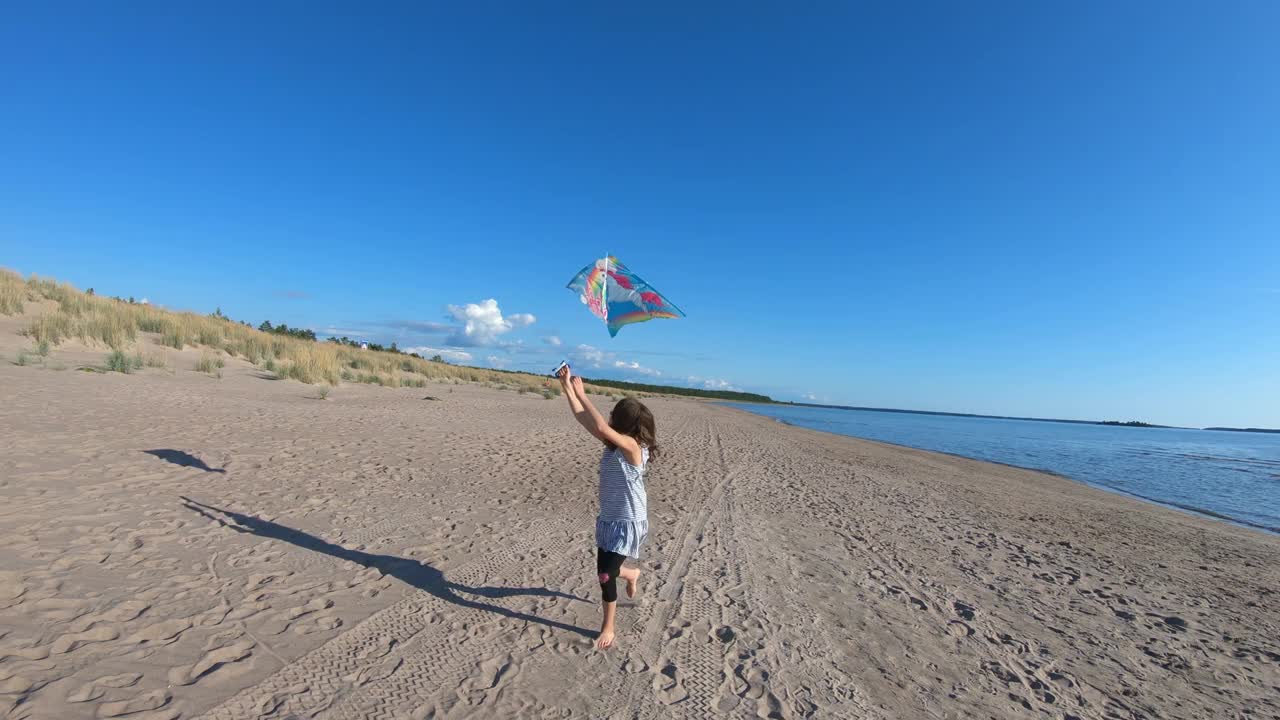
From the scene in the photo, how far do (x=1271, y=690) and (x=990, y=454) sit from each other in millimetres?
23561

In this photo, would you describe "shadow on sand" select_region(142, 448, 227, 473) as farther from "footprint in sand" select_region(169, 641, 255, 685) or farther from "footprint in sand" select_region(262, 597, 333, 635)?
"footprint in sand" select_region(169, 641, 255, 685)

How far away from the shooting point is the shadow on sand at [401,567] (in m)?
4.33

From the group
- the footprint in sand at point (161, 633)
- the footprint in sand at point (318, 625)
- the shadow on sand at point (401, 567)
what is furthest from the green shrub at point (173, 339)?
the footprint in sand at point (318, 625)

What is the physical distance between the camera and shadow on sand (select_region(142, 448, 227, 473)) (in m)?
7.19

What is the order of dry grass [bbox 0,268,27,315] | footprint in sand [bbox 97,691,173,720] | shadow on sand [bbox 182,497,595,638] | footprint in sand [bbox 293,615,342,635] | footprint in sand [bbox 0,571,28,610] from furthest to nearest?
dry grass [bbox 0,268,27,315] < shadow on sand [bbox 182,497,595,638] < footprint in sand [bbox 293,615,342,635] < footprint in sand [bbox 0,571,28,610] < footprint in sand [bbox 97,691,173,720]

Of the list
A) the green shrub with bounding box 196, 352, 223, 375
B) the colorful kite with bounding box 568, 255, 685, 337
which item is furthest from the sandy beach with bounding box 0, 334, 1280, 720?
the green shrub with bounding box 196, 352, 223, 375

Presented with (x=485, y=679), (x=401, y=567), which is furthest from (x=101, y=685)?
(x=401, y=567)

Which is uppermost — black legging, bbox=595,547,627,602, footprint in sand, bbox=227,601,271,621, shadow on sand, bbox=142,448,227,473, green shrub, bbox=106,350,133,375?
green shrub, bbox=106,350,133,375

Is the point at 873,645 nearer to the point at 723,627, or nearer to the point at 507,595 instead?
the point at 723,627

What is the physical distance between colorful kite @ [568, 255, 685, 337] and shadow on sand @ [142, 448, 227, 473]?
5903 millimetres

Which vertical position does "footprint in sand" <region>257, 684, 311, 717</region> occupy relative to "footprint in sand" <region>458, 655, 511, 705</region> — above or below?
above

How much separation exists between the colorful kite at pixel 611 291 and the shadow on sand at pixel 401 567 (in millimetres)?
2697

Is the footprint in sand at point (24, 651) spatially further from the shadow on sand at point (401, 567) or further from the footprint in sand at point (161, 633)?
the shadow on sand at point (401, 567)

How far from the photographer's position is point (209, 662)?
3.19 metres
